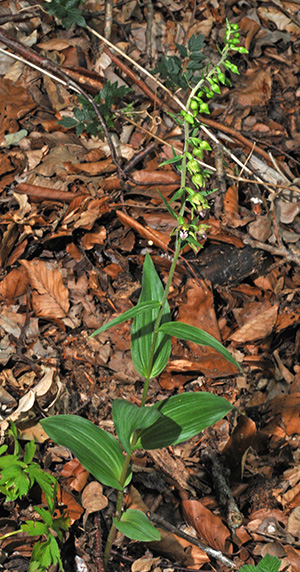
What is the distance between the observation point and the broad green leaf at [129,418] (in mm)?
2008

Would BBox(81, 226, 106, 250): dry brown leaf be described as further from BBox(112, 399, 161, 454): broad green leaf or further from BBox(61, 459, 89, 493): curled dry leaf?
BBox(112, 399, 161, 454): broad green leaf

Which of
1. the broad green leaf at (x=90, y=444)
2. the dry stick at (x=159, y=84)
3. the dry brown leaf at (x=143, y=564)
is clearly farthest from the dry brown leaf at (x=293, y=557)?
the dry stick at (x=159, y=84)

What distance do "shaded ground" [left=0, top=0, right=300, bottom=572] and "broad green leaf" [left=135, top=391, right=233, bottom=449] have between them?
0.57m

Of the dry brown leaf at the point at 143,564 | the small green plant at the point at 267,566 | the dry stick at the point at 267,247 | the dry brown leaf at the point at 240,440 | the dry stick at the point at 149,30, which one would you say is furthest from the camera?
the dry stick at the point at 149,30

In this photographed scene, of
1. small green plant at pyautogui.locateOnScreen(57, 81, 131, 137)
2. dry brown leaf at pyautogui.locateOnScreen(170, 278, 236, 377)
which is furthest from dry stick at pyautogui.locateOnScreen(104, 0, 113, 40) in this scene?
dry brown leaf at pyautogui.locateOnScreen(170, 278, 236, 377)

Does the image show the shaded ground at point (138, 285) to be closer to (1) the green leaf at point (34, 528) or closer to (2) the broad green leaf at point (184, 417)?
(1) the green leaf at point (34, 528)

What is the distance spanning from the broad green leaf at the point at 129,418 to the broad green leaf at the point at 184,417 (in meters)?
0.17

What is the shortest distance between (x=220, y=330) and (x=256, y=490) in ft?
3.29

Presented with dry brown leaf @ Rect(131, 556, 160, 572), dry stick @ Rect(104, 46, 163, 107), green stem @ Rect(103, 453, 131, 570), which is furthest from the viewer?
dry stick @ Rect(104, 46, 163, 107)

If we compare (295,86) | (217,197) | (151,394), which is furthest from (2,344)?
(295,86)

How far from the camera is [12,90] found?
4.18m

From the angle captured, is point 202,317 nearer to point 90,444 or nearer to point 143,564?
point 90,444

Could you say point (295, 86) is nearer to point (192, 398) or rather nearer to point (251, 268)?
point (251, 268)

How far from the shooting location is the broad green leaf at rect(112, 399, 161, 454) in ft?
6.59
